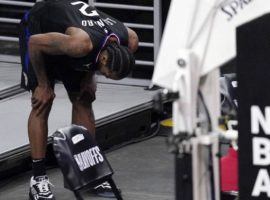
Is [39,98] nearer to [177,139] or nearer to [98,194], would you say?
[98,194]

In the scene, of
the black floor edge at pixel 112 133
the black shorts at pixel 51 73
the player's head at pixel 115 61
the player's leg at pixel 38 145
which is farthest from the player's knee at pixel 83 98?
the black floor edge at pixel 112 133

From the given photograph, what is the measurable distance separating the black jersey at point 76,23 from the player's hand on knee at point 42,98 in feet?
0.74

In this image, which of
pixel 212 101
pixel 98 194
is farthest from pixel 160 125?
pixel 212 101

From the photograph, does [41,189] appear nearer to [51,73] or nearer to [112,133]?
[51,73]

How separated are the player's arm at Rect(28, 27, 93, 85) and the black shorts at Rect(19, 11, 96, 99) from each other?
170 mm

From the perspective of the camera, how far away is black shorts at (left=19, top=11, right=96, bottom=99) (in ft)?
25.1

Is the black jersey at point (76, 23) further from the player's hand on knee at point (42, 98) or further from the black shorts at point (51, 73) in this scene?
the player's hand on knee at point (42, 98)

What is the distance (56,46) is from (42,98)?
0.47 metres

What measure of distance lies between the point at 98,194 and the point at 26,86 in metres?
1.01

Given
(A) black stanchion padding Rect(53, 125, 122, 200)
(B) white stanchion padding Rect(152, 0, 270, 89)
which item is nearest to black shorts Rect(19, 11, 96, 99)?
(A) black stanchion padding Rect(53, 125, 122, 200)

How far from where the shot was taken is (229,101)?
21.8 ft

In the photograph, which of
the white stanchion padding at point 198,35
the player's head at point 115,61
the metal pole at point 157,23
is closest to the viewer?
the white stanchion padding at point 198,35

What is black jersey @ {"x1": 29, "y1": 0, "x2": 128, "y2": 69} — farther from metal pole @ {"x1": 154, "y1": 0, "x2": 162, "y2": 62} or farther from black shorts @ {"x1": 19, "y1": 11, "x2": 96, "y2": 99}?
metal pole @ {"x1": 154, "y1": 0, "x2": 162, "y2": 62}

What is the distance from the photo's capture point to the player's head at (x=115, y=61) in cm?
715
